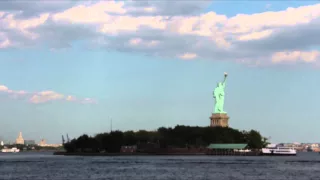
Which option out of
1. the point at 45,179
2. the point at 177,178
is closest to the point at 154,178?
the point at 177,178

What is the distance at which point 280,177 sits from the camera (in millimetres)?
75375

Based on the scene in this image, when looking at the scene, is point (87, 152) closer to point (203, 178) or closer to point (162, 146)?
point (162, 146)

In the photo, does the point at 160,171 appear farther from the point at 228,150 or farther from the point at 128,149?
the point at 128,149

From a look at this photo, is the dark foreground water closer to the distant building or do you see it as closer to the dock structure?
the dock structure

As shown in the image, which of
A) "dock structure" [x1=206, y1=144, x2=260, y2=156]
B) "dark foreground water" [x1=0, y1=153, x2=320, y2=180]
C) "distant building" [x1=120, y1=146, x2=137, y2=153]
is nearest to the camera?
"dark foreground water" [x1=0, y1=153, x2=320, y2=180]

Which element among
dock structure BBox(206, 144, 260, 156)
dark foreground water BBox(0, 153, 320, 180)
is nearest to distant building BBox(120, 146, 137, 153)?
dock structure BBox(206, 144, 260, 156)

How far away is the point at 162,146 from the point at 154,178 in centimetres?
12158

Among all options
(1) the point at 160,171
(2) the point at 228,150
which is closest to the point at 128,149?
(2) the point at 228,150

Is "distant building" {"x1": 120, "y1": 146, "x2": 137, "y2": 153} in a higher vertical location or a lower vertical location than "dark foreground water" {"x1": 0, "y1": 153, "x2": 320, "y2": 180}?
higher

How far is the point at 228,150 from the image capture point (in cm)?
19275

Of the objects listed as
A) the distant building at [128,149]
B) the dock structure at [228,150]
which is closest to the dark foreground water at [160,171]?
the dock structure at [228,150]

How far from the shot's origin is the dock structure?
7510 inches

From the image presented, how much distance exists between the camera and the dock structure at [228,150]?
191m

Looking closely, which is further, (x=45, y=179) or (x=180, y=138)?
(x=180, y=138)
